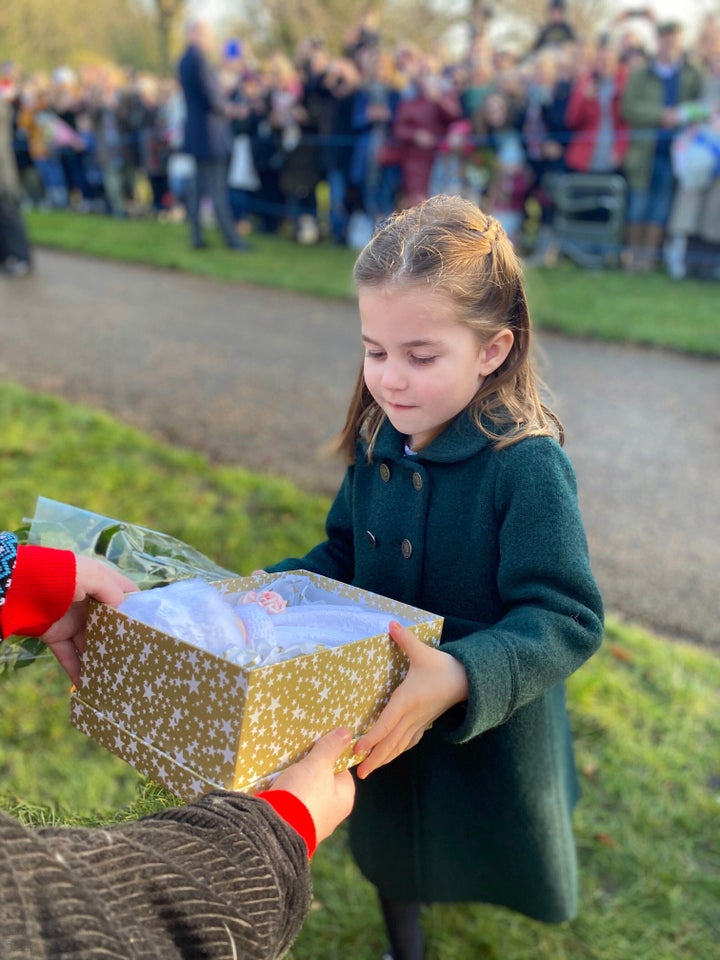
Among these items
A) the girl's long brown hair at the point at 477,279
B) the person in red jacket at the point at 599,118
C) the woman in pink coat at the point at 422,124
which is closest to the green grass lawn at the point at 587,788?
the girl's long brown hair at the point at 477,279

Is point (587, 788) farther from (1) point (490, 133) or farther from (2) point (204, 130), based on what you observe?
(2) point (204, 130)

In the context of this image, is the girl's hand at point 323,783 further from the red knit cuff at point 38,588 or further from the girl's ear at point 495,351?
the girl's ear at point 495,351

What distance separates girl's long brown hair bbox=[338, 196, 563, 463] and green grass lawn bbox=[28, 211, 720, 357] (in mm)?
5453

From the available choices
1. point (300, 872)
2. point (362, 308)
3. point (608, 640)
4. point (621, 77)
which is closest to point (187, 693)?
point (300, 872)

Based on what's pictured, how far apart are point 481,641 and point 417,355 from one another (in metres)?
0.51

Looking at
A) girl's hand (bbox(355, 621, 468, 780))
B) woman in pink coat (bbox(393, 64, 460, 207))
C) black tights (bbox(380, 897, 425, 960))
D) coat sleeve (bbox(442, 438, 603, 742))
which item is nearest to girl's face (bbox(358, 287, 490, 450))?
coat sleeve (bbox(442, 438, 603, 742))

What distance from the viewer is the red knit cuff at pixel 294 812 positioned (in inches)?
48.4

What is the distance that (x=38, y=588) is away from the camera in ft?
4.83

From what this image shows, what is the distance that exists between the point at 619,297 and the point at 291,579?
289 inches

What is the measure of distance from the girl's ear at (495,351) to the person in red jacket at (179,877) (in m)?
0.75

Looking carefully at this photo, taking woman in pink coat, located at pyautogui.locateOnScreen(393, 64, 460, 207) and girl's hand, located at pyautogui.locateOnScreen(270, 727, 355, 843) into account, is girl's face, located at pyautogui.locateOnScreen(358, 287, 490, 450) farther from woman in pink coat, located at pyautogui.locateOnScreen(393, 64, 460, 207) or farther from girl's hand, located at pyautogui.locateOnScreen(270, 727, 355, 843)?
woman in pink coat, located at pyautogui.locateOnScreen(393, 64, 460, 207)

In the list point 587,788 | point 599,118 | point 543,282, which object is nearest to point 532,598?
point 587,788

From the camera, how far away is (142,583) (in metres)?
1.69

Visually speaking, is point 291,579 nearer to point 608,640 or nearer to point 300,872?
point 300,872
